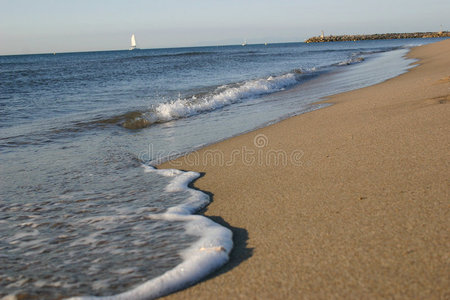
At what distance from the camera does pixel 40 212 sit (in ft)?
11.2

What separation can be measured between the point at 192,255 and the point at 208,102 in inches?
318

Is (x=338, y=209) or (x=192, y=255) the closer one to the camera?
(x=192, y=255)

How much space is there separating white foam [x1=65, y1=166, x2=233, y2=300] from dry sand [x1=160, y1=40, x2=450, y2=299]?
0.07 meters

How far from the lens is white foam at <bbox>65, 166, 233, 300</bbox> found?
2049 mm

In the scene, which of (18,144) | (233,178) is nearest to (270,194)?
(233,178)

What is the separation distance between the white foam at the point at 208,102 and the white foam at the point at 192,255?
5.67 m

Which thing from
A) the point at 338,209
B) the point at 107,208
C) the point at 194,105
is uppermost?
the point at 194,105

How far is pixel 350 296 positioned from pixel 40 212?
9.12 ft

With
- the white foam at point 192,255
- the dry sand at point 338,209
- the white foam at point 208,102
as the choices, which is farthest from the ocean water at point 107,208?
the white foam at point 208,102

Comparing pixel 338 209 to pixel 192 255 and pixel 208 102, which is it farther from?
pixel 208 102

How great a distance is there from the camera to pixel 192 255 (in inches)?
93.9

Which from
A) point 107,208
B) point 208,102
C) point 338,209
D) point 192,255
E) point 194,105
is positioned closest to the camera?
point 192,255

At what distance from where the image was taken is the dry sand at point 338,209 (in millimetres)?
1943

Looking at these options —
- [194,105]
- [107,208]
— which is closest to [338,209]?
[107,208]
